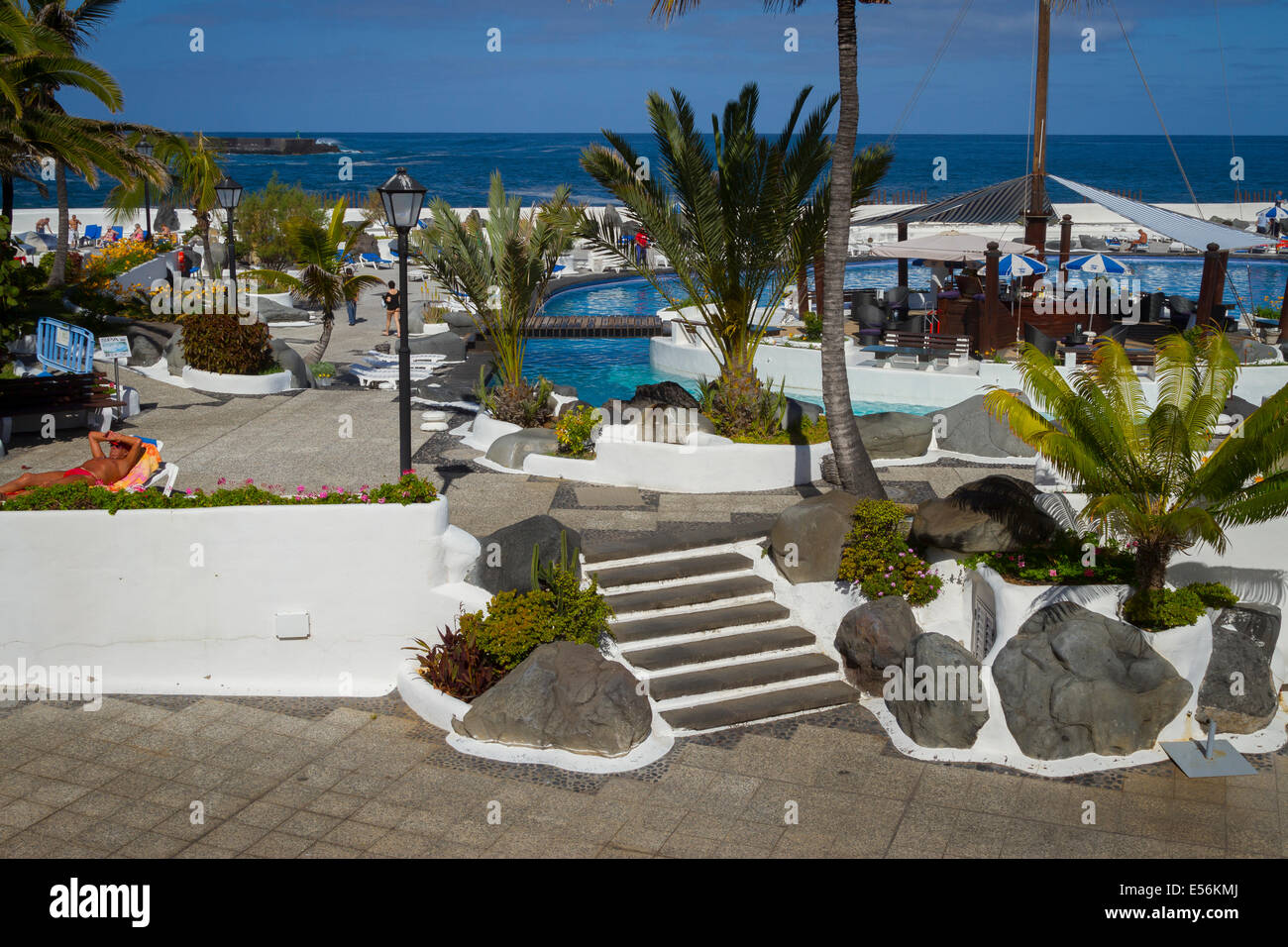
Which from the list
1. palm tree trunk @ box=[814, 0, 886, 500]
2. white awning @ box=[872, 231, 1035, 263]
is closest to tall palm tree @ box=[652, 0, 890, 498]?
palm tree trunk @ box=[814, 0, 886, 500]

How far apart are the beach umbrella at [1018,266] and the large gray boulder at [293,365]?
46.5ft

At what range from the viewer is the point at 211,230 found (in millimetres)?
38500

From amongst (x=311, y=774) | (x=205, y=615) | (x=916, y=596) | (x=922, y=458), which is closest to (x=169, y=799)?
(x=311, y=774)

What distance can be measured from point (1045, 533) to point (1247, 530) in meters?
1.94

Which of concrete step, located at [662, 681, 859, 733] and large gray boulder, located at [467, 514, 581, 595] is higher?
large gray boulder, located at [467, 514, 581, 595]

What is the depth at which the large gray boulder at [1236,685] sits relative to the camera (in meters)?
10.5

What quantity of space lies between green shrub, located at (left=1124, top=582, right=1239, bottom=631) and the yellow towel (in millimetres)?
10342

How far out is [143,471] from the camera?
12648 mm

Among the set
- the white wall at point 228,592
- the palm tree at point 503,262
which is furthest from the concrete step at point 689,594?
the palm tree at point 503,262

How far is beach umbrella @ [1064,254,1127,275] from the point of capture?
25.1 metres

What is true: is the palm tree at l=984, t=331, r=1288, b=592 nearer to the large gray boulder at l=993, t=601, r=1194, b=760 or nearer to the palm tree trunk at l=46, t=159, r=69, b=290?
the large gray boulder at l=993, t=601, r=1194, b=760

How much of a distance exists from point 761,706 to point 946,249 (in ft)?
54.9

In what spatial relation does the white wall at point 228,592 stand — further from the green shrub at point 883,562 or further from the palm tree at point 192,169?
the palm tree at point 192,169

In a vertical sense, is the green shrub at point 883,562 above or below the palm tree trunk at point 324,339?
below
